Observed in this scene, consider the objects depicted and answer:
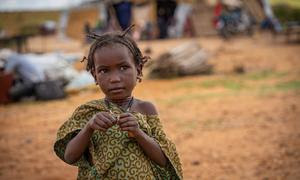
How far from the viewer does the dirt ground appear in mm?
3980

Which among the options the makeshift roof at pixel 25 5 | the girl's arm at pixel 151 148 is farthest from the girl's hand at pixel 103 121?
the makeshift roof at pixel 25 5

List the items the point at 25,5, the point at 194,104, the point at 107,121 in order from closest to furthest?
the point at 107,121 → the point at 194,104 → the point at 25,5

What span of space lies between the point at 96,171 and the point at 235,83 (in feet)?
25.1

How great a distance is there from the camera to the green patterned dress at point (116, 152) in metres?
1.71

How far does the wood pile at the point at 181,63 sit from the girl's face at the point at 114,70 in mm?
8700

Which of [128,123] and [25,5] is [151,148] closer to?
[128,123]

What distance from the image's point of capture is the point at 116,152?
1.71 metres

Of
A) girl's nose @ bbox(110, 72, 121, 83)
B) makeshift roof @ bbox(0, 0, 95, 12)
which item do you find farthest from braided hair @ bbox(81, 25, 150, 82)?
makeshift roof @ bbox(0, 0, 95, 12)

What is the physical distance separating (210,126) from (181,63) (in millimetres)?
5129

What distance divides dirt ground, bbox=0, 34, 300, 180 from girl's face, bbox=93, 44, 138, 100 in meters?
2.18

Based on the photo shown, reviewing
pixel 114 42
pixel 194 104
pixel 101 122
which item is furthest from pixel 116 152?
pixel 194 104

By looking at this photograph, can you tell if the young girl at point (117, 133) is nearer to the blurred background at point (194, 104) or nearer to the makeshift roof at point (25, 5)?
the blurred background at point (194, 104)

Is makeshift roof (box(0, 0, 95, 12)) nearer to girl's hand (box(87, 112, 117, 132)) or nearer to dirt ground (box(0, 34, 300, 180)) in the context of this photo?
dirt ground (box(0, 34, 300, 180))

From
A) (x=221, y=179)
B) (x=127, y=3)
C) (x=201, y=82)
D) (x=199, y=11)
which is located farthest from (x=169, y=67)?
(x=199, y=11)
